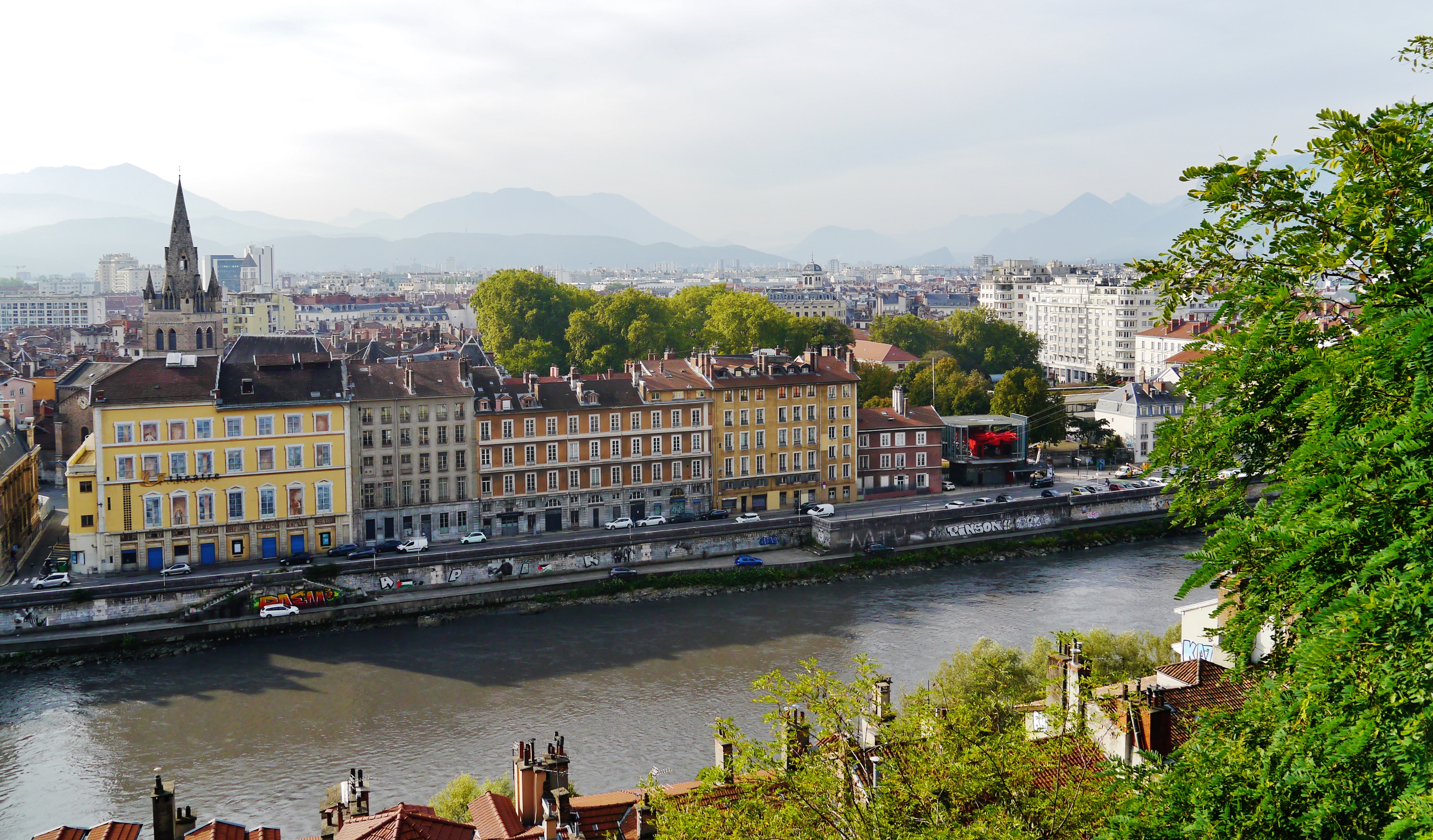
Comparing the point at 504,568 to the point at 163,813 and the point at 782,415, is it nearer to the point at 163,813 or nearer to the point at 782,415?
the point at 782,415

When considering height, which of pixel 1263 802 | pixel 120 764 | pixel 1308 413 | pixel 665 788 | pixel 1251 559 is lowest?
pixel 120 764

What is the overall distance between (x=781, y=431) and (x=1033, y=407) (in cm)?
1521

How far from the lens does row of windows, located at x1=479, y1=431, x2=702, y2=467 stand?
37.2 metres

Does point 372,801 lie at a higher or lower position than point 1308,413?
lower

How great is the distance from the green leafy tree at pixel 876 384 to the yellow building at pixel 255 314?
65.3 metres

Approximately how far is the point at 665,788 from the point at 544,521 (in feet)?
81.6

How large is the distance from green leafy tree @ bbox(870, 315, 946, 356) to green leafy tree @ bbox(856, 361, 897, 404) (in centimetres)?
2021

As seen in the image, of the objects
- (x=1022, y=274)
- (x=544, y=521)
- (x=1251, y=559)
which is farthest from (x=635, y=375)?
(x=1022, y=274)

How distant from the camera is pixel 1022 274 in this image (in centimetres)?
12019

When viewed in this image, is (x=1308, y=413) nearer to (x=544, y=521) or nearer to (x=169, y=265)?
(x=544, y=521)

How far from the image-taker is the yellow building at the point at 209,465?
105 ft

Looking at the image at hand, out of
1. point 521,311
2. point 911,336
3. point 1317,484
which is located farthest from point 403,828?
point 911,336

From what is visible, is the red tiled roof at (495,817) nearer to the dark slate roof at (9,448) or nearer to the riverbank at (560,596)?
the riverbank at (560,596)

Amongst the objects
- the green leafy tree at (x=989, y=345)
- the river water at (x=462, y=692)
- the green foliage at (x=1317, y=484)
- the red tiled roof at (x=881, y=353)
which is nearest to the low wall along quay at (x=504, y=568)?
the river water at (x=462, y=692)
